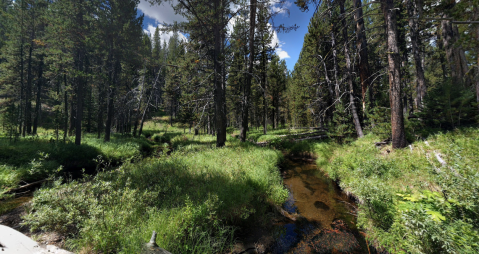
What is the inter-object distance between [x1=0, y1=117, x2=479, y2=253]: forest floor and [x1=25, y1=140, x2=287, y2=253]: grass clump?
21 mm

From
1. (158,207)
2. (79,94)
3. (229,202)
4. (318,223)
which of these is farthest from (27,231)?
(79,94)

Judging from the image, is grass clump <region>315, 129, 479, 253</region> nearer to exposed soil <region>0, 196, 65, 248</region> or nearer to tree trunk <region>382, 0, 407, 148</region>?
tree trunk <region>382, 0, 407, 148</region>

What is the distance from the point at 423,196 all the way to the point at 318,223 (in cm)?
261

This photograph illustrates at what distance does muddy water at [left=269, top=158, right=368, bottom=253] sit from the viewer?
4066 mm

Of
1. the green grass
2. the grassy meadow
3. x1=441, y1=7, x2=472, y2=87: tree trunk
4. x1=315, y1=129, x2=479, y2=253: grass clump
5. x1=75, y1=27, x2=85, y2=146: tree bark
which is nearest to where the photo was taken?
x1=315, y1=129, x2=479, y2=253: grass clump

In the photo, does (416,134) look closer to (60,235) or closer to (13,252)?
(13,252)

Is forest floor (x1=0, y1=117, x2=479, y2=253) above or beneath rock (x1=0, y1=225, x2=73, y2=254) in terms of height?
beneath

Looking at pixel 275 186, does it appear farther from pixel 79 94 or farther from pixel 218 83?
pixel 79 94

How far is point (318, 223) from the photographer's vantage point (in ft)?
16.4

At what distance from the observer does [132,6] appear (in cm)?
A: 1731

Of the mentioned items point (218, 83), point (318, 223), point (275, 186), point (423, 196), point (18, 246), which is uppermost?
point (218, 83)

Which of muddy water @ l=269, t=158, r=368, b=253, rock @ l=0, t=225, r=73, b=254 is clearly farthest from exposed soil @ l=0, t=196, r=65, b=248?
muddy water @ l=269, t=158, r=368, b=253

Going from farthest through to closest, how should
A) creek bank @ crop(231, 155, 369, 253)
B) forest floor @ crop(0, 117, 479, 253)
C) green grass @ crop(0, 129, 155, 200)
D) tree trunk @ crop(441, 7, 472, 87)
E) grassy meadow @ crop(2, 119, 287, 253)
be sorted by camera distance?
tree trunk @ crop(441, 7, 472, 87)
green grass @ crop(0, 129, 155, 200)
creek bank @ crop(231, 155, 369, 253)
grassy meadow @ crop(2, 119, 287, 253)
forest floor @ crop(0, 117, 479, 253)

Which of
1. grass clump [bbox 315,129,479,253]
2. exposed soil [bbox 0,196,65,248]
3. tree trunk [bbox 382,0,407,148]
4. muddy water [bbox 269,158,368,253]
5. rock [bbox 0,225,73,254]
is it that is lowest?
muddy water [bbox 269,158,368,253]
